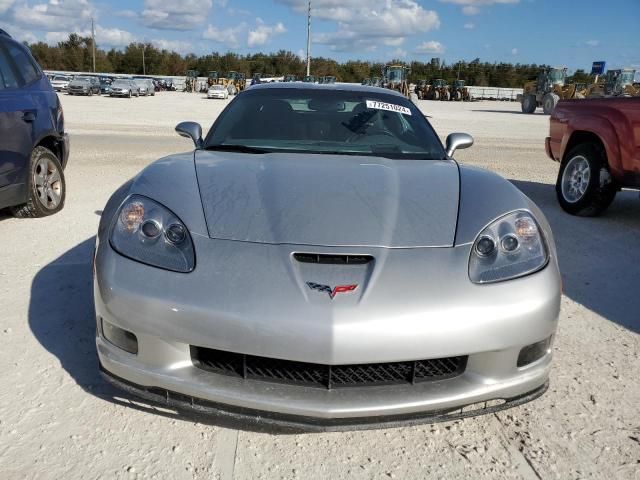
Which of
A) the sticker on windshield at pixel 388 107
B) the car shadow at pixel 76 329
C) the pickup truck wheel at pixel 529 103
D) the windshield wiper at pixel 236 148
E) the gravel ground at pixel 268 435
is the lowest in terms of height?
the gravel ground at pixel 268 435

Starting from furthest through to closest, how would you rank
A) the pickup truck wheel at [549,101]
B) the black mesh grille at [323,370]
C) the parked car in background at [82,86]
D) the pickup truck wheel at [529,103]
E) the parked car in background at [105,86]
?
the parked car in background at [105,86], the parked car in background at [82,86], the pickup truck wheel at [529,103], the pickup truck wheel at [549,101], the black mesh grille at [323,370]

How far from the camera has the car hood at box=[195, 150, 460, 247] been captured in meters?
2.14

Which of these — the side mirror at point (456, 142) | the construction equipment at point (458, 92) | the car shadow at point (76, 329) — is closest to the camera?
the car shadow at point (76, 329)

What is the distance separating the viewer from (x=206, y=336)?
187 cm

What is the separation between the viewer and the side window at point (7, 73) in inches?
190

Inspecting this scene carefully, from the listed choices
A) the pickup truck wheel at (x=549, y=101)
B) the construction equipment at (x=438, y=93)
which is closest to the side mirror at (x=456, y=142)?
the pickup truck wheel at (x=549, y=101)

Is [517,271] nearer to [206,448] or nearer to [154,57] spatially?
[206,448]

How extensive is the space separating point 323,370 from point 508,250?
34.3 inches

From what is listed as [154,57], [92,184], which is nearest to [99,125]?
[92,184]

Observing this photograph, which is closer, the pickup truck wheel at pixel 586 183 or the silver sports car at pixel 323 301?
the silver sports car at pixel 323 301

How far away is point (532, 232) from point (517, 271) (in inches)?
10.6

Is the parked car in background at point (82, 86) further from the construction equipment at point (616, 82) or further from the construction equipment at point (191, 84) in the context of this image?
the construction equipment at point (616, 82)

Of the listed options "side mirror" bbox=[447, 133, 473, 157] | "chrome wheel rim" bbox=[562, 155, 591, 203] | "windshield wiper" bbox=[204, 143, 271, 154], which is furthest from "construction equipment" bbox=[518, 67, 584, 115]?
"windshield wiper" bbox=[204, 143, 271, 154]

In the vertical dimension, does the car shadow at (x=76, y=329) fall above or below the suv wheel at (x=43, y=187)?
below
